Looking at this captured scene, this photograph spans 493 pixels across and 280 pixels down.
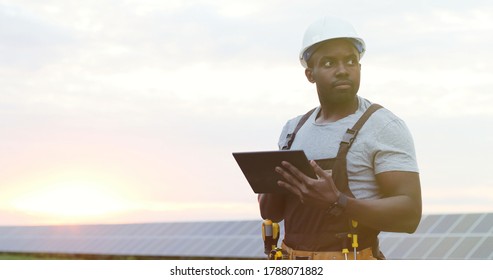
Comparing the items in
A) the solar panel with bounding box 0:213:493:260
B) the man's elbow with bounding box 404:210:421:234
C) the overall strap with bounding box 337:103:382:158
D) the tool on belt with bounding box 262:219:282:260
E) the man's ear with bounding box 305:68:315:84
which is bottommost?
the man's elbow with bounding box 404:210:421:234

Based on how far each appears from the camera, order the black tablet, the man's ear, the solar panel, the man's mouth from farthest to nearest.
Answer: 1. the solar panel
2. the man's ear
3. the man's mouth
4. the black tablet

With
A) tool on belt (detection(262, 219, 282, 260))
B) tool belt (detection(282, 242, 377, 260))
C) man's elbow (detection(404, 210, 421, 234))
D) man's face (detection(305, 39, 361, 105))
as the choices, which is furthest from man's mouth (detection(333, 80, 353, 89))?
tool on belt (detection(262, 219, 282, 260))

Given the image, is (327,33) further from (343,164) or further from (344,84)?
(343,164)

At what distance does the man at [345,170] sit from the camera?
15.4 ft

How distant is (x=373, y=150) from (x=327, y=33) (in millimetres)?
808

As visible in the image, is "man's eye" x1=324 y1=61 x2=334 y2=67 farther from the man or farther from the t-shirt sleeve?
the t-shirt sleeve

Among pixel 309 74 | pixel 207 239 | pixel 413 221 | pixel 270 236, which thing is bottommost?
pixel 413 221

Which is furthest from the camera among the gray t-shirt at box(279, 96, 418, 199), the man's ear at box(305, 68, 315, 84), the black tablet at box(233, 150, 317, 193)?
the man's ear at box(305, 68, 315, 84)

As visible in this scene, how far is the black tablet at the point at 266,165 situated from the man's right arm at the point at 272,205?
0.15m

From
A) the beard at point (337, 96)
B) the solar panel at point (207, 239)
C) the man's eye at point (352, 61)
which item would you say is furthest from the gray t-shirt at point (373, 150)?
the solar panel at point (207, 239)

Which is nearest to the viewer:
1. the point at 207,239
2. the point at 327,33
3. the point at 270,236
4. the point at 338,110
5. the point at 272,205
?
the point at 327,33

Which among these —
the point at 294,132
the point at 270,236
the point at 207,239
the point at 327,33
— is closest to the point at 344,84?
the point at 327,33

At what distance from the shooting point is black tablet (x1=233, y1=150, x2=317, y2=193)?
15.0 ft

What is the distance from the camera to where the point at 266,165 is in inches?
189
